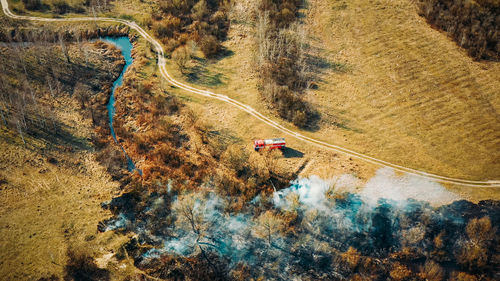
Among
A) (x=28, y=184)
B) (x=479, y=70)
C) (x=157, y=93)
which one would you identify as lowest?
(x=28, y=184)

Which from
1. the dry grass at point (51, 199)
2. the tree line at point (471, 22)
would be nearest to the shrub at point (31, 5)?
the dry grass at point (51, 199)

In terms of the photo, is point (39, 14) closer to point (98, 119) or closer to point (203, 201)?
point (98, 119)

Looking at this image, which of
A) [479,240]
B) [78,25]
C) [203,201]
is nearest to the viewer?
[479,240]

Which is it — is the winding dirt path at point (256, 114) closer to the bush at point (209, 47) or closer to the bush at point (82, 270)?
the bush at point (209, 47)

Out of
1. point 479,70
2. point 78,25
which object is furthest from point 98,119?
point 479,70

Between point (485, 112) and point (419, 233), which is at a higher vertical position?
point (485, 112)

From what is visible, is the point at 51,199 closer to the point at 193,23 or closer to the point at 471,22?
the point at 193,23
